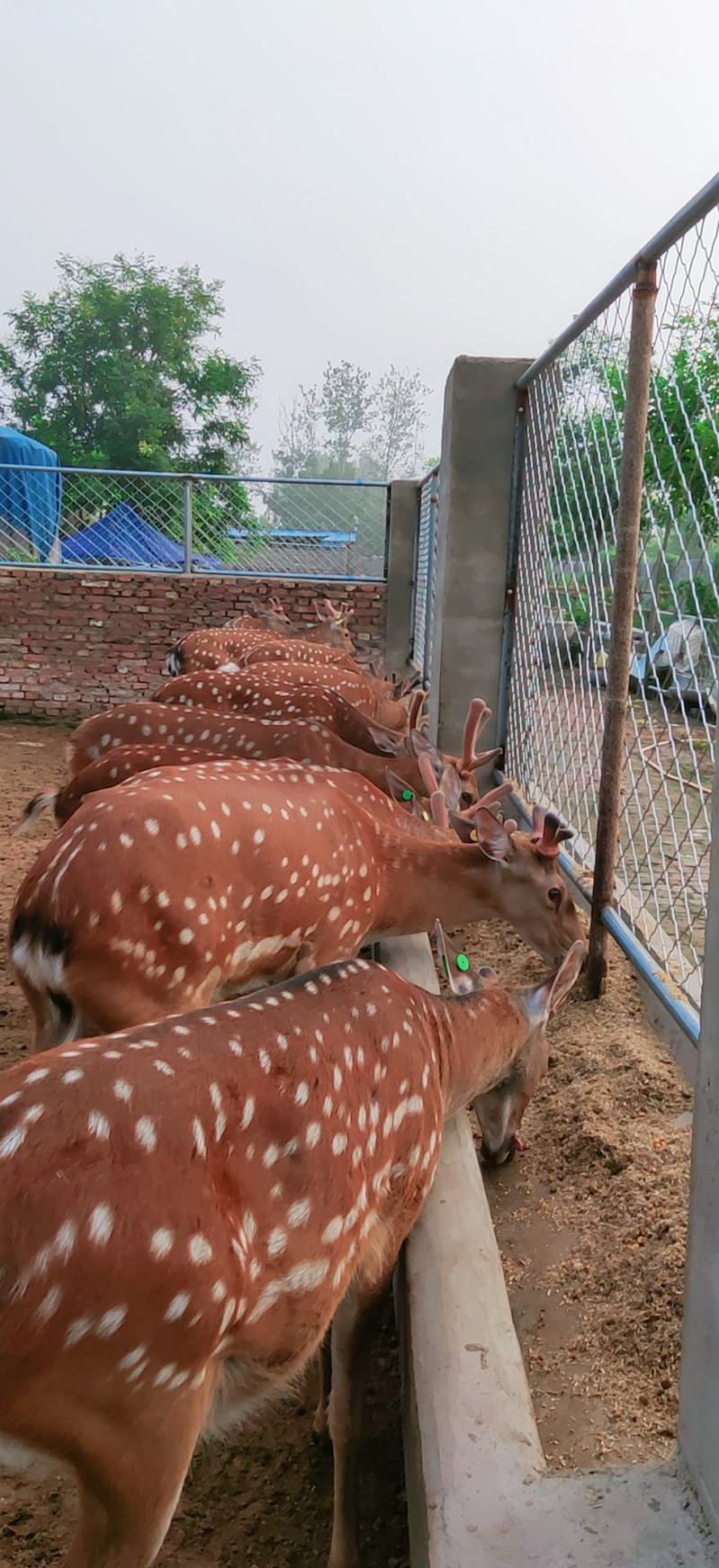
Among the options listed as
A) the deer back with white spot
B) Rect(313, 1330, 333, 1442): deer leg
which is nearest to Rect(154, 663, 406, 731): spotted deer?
the deer back with white spot

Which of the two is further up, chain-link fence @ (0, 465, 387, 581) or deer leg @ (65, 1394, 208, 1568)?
chain-link fence @ (0, 465, 387, 581)

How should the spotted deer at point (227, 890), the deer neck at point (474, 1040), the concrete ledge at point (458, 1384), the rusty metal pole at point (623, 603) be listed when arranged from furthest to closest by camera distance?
the rusty metal pole at point (623, 603)
the spotted deer at point (227, 890)
the deer neck at point (474, 1040)
the concrete ledge at point (458, 1384)

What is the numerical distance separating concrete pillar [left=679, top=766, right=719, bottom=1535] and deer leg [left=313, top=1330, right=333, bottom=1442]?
37.9 inches

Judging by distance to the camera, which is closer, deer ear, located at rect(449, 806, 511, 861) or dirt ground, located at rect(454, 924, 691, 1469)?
dirt ground, located at rect(454, 924, 691, 1469)

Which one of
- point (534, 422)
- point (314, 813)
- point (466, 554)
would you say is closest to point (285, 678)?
point (466, 554)

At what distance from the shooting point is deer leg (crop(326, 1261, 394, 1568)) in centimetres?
195

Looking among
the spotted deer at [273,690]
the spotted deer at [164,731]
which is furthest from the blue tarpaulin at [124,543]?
the spotted deer at [164,731]

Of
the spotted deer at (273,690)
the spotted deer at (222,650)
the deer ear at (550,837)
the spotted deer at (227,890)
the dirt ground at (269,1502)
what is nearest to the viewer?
the dirt ground at (269,1502)

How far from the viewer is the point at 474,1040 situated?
2.49 m

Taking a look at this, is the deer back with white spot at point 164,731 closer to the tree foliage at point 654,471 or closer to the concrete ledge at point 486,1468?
the tree foliage at point 654,471

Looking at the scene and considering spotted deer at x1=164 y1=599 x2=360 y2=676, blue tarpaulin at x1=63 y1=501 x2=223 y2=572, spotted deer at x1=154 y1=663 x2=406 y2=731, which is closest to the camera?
spotted deer at x1=154 y1=663 x2=406 y2=731

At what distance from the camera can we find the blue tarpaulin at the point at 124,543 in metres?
11.9

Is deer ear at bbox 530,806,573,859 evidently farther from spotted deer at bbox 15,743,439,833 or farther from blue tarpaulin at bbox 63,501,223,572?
blue tarpaulin at bbox 63,501,223,572

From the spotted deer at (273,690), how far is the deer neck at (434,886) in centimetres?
230
